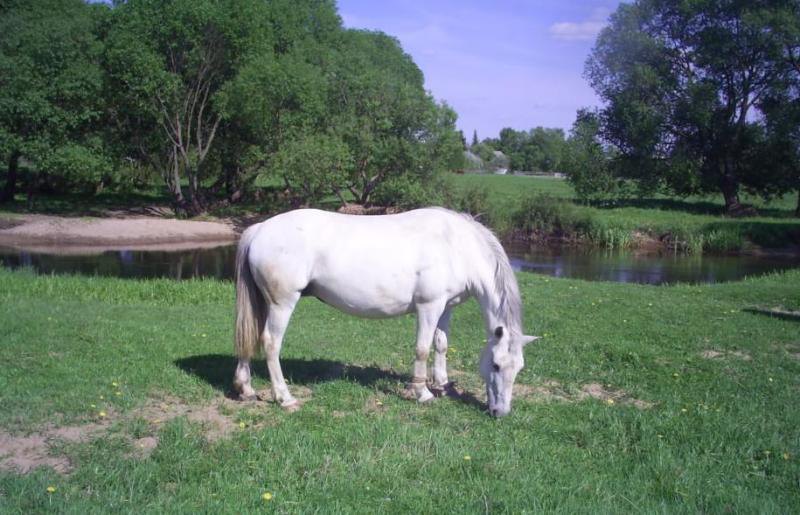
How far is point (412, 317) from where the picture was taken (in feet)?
39.7

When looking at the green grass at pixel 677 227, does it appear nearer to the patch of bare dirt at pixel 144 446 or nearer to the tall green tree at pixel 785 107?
the tall green tree at pixel 785 107

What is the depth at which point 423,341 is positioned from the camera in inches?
279

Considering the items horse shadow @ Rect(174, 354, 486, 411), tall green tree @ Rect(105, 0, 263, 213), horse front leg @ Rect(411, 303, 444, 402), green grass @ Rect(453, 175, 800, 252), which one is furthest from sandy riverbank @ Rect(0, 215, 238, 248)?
horse front leg @ Rect(411, 303, 444, 402)

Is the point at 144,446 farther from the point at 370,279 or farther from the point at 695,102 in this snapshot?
the point at 695,102

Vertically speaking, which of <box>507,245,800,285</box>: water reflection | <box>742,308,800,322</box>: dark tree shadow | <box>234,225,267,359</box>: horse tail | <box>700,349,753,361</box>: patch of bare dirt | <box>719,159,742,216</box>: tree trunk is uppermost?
<box>719,159,742,216</box>: tree trunk

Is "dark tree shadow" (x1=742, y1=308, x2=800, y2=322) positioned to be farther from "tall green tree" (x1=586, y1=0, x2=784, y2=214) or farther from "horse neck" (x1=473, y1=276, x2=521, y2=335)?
"tall green tree" (x1=586, y1=0, x2=784, y2=214)

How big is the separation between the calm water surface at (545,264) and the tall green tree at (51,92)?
24.1 feet

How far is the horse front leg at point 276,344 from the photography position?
267 inches

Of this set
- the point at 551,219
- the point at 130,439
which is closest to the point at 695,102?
the point at 551,219

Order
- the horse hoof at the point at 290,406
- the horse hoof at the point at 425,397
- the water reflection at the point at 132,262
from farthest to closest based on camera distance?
1. the water reflection at the point at 132,262
2. the horse hoof at the point at 425,397
3. the horse hoof at the point at 290,406

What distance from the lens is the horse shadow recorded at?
7.36 m

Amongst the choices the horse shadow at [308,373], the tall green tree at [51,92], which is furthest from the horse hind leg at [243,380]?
the tall green tree at [51,92]

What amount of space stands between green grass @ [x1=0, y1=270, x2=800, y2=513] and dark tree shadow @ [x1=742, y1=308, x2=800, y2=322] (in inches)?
30.7

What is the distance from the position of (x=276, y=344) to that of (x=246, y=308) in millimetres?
501
